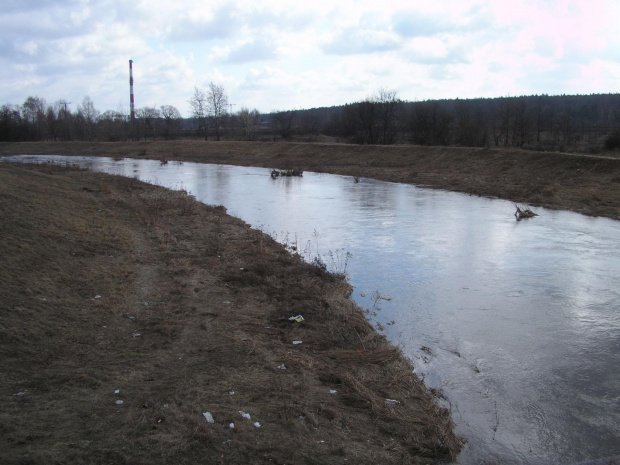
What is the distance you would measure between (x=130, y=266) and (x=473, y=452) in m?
7.27

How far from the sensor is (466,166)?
33.2 metres

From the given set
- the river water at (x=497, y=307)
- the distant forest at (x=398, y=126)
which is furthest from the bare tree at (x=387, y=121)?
the river water at (x=497, y=307)

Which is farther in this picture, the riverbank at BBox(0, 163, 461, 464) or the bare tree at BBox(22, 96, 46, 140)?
the bare tree at BBox(22, 96, 46, 140)

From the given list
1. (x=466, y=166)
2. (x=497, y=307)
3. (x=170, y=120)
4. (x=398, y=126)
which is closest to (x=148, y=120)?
(x=170, y=120)

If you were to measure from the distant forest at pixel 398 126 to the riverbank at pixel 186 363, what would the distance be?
107 feet

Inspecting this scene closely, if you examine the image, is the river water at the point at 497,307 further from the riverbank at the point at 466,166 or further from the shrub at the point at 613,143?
the shrub at the point at 613,143

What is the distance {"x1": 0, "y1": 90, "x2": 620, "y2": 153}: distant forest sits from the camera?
50.6 meters

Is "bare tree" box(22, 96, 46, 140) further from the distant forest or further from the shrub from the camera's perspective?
the shrub

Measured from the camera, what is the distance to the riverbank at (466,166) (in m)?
22.9

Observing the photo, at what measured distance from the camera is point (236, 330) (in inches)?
282

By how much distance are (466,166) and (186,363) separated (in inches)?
1203

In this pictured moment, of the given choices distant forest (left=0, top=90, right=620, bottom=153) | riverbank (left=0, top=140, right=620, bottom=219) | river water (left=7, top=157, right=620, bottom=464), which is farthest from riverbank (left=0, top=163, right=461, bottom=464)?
distant forest (left=0, top=90, right=620, bottom=153)

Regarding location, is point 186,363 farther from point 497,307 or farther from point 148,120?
point 148,120

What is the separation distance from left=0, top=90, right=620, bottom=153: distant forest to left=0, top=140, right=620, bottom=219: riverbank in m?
6.71
